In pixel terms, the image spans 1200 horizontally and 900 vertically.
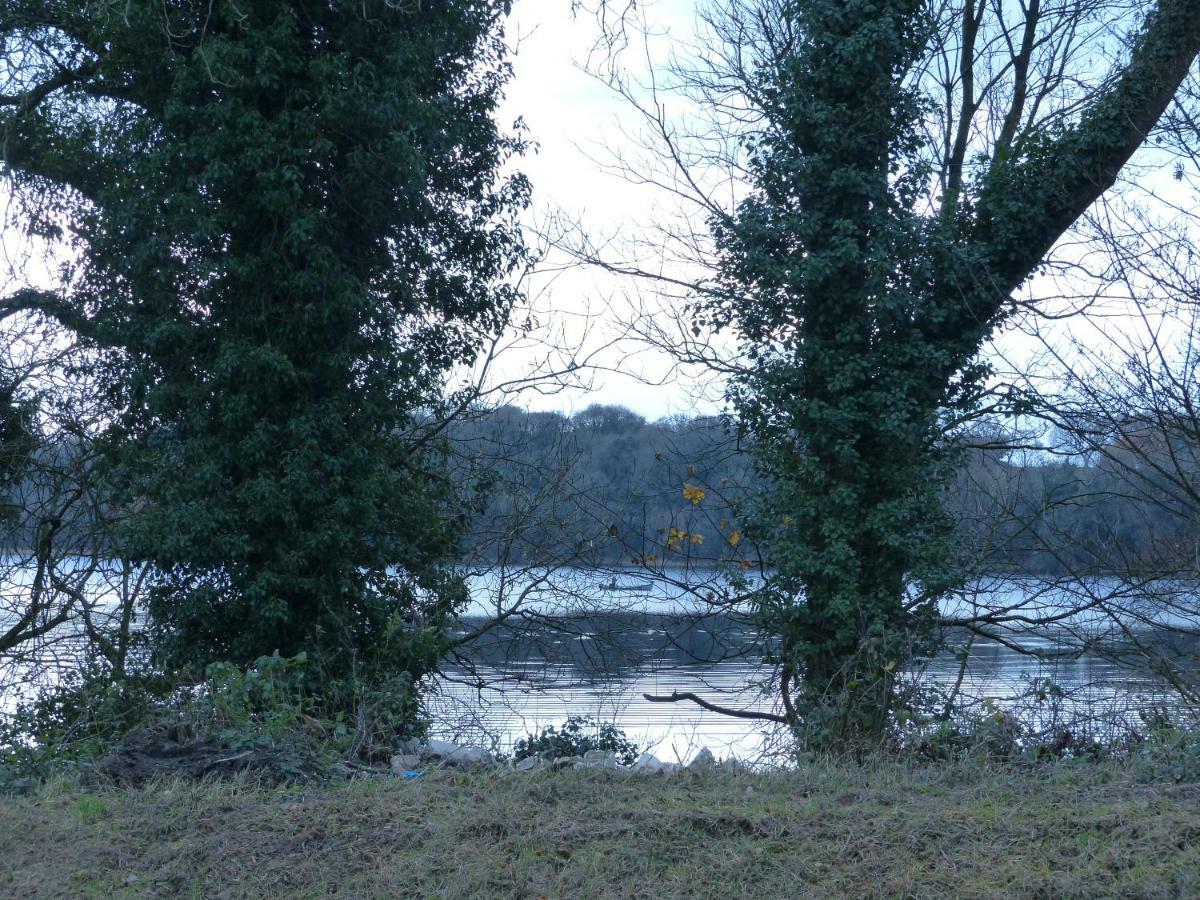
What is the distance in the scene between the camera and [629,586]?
15.6 metres

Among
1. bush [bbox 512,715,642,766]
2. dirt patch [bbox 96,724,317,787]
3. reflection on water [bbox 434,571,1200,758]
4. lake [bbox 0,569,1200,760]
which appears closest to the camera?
dirt patch [bbox 96,724,317,787]

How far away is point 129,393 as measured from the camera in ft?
39.9

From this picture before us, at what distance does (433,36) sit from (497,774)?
31.4 feet

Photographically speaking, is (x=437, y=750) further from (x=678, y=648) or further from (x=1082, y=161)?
(x=1082, y=161)

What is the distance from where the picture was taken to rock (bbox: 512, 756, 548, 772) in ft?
19.2

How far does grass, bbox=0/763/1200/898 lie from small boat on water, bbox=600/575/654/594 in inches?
390

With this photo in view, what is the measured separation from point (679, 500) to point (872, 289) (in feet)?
14.9

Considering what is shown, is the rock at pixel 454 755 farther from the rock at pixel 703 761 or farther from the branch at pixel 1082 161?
the branch at pixel 1082 161

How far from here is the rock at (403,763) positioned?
6.06 m

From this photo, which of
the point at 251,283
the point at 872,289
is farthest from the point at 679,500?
the point at 251,283

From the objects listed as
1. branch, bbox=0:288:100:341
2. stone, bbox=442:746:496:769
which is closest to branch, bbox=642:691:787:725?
stone, bbox=442:746:496:769

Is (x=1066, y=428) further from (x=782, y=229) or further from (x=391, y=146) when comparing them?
(x=391, y=146)

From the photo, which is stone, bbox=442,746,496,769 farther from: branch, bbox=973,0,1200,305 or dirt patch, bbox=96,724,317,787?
branch, bbox=973,0,1200,305

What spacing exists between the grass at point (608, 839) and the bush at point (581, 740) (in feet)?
9.98
